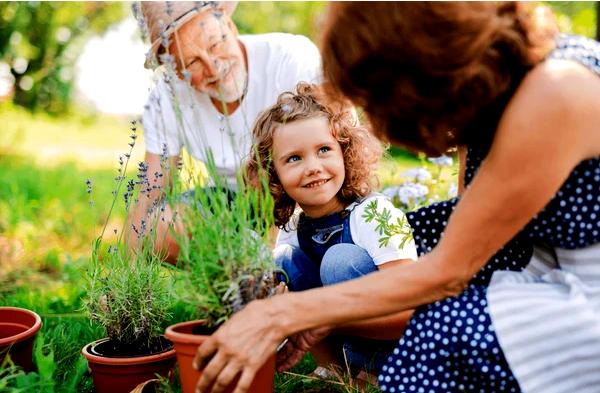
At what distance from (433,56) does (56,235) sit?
3.67 meters

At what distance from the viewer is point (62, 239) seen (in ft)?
14.8

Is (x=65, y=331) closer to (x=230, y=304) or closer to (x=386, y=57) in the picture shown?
(x=230, y=304)

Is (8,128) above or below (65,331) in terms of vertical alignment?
above

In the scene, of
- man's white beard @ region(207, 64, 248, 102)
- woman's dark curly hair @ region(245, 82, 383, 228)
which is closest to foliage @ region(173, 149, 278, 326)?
woman's dark curly hair @ region(245, 82, 383, 228)

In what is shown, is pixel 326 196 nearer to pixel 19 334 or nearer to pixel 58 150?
pixel 19 334

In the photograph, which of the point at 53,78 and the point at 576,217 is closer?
the point at 576,217

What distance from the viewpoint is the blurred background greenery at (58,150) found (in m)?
3.14

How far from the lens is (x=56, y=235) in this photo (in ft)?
15.0

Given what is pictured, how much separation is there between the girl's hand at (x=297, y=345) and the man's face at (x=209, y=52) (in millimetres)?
1173

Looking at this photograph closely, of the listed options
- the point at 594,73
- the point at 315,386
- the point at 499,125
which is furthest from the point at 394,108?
the point at 315,386

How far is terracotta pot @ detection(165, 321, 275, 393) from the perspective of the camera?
1662 millimetres

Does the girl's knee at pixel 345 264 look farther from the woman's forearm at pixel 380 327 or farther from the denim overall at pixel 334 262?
the woman's forearm at pixel 380 327

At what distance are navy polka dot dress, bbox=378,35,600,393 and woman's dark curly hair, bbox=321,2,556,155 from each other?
Answer: 119mm

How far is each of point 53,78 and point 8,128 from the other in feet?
12.2
